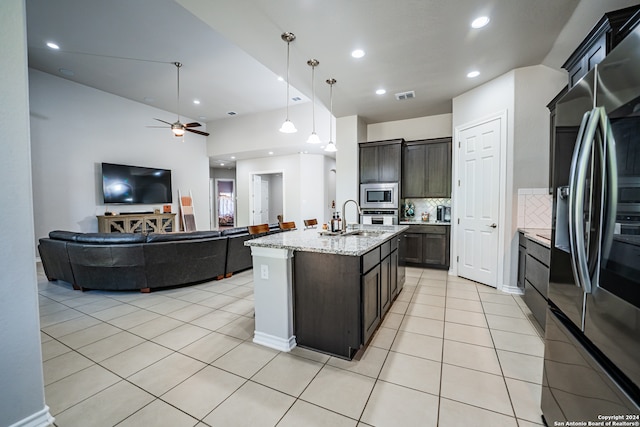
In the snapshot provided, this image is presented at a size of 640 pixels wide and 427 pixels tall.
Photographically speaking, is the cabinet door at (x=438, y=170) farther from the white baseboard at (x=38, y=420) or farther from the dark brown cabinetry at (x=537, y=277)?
the white baseboard at (x=38, y=420)

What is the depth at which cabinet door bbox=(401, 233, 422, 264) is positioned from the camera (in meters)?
4.83

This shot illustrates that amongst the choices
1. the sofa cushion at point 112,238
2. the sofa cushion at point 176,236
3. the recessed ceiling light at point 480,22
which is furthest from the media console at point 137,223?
the recessed ceiling light at point 480,22

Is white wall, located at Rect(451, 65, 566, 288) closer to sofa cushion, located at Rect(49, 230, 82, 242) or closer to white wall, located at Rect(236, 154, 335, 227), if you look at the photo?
white wall, located at Rect(236, 154, 335, 227)

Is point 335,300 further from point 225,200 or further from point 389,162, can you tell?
point 225,200

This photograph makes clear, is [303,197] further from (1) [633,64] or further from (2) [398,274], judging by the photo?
(1) [633,64]

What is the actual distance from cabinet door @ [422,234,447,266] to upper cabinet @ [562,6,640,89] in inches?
120

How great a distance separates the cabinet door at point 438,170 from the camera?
483 centimetres

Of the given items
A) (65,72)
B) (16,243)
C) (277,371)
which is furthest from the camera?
(65,72)

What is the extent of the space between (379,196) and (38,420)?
15.8ft

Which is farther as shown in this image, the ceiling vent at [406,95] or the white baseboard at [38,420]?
the ceiling vent at [406,95]

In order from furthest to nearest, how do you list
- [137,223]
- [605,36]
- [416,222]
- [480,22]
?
[137,223], [416,222], [480,22], [605,36]

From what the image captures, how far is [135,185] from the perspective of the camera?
681cm

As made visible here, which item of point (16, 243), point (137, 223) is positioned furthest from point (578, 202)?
point (137, 223)

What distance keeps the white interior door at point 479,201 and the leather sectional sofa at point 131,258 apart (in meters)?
3.92
